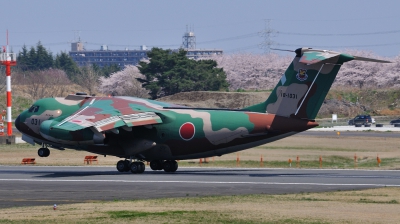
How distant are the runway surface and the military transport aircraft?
4.76 feet

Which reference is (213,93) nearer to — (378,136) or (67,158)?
(378,136)

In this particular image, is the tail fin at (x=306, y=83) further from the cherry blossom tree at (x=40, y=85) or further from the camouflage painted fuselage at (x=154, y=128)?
the cherry blossom tree at (x=40, y=85)

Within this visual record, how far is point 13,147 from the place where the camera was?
62.8 meters

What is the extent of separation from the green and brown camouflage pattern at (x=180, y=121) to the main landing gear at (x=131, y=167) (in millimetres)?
561

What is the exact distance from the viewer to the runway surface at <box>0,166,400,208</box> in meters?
28.8

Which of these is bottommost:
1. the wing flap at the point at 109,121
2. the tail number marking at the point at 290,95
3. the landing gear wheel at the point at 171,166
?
the landing gear wheel at the point at 171,166

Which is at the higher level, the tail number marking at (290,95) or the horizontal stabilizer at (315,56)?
the horizontal stabilizer at (315,56)

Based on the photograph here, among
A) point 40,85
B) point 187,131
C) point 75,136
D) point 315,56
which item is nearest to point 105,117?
point 75,136

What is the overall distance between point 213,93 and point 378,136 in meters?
42.6

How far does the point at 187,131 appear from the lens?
1519 inches

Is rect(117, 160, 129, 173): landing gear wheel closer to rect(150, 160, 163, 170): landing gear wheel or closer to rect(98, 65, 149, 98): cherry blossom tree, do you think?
rect(150, 160, 163, 170): landing gear wheel

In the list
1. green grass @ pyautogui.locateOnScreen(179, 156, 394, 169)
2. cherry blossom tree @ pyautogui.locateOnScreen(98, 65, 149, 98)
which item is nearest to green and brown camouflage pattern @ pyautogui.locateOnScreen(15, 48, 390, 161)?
green grass @ pyautogui.locateOnScreen(179, 156, 394, 169)

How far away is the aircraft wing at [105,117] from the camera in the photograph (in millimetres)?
36656

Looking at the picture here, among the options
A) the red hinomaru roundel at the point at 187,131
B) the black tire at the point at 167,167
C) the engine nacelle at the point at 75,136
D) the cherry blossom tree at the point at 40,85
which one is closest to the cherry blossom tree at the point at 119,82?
the cherry blossom tree at the point at 40,85
